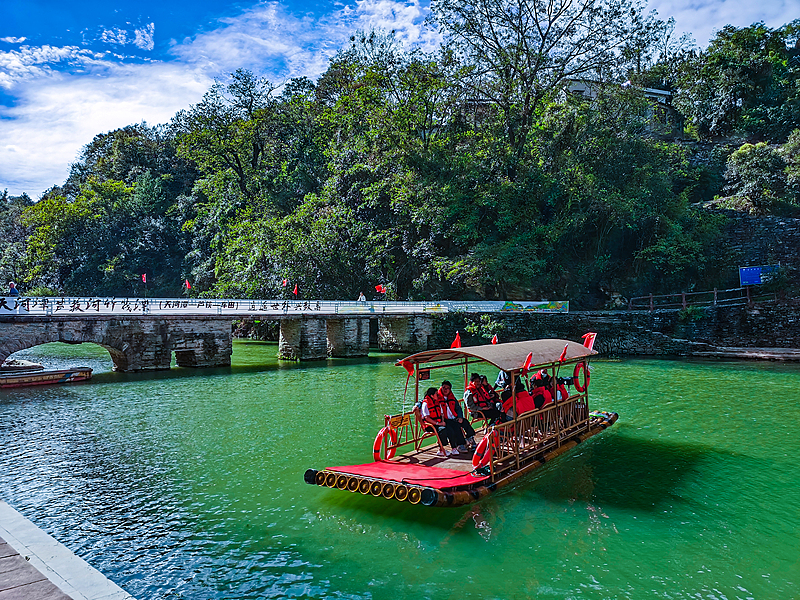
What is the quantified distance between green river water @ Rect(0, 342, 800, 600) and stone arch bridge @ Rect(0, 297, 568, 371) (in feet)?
15.6

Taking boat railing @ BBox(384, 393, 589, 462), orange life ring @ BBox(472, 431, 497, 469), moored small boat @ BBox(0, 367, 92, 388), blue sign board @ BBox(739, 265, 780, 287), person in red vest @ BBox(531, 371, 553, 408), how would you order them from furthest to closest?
blue sign board @ BBox(739, 265, 780, 287)
moored small boat @ BBox(0, 367, 92, 388)
person in red vest @ BBox(531, 371, 553, 408)
boat railing @ BBox(384, 393, 589, 462)
orange life ring @ BBox(472, 431, 497, 469)

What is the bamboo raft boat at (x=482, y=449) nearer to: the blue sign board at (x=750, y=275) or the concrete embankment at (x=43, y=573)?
the concrete embankment at (x=43, y=573)

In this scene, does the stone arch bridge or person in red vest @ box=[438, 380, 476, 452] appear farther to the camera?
the stone arch bridge

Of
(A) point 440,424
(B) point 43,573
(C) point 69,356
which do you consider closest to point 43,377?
(C) point 69,356

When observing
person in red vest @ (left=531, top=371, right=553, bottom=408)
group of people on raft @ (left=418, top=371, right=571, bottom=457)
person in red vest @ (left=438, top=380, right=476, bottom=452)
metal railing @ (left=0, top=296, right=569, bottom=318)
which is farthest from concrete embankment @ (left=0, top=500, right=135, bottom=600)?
metal railing @ (left=0, top=296, right=569, bottom=318)

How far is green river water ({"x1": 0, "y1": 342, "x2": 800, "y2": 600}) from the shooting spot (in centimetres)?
803

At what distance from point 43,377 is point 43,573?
19830mm

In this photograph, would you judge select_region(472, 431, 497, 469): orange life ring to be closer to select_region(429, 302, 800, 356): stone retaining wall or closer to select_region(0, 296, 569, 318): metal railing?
select_region(0, 296, 569, 318): metal railing

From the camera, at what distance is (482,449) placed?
10547mm

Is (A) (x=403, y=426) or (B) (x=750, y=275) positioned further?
(B) (x=750, y=275)

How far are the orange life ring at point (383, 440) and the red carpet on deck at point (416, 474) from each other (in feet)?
1.73

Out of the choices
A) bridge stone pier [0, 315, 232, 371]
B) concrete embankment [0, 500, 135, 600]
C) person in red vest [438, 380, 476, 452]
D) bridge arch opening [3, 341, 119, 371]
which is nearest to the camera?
concrete embankment [0, 500, 135, 600]

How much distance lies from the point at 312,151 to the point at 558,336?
2867 centimetres

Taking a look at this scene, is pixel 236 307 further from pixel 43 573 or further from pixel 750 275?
pixel 750 275
